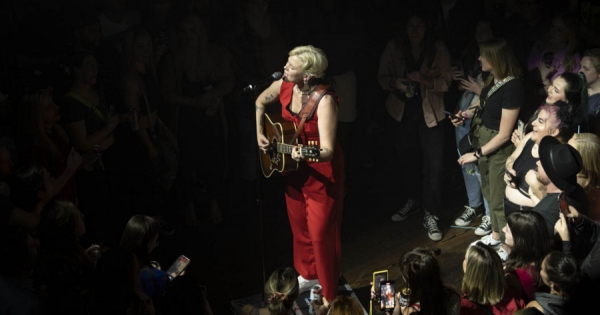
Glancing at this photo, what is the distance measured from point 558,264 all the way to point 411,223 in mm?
2962

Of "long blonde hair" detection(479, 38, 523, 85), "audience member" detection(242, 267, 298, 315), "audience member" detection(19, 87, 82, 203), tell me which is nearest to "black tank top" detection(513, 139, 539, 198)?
"long blonde hair" detection(479, 38, 523, 85)

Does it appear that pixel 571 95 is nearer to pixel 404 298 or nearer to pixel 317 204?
pixel 317 204

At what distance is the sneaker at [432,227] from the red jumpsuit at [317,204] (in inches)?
62.9

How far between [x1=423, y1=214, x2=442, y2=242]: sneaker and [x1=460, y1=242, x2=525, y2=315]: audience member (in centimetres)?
247

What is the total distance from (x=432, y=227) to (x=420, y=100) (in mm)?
1318

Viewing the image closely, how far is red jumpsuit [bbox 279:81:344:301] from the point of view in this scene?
5.40 meters

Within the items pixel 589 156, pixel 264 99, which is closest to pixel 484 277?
pixel 589 156

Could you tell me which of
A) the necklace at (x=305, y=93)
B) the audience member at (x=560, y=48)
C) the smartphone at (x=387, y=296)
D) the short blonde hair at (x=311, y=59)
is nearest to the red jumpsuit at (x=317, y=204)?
the necklace at (x=305, y=93)

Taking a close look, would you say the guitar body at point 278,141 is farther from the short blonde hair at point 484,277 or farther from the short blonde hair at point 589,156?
the short blonde hair at point 589,156

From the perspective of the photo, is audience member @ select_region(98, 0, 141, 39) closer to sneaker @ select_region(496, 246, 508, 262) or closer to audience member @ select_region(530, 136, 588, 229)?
audience member @ select_region(530, 136, 588, 229)

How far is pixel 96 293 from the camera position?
4336 mm

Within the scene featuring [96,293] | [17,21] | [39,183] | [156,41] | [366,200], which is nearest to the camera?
[96,293]

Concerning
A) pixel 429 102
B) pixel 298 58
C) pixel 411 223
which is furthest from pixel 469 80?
pixel 298 58

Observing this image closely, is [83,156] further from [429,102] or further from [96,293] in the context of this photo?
[429,102]
